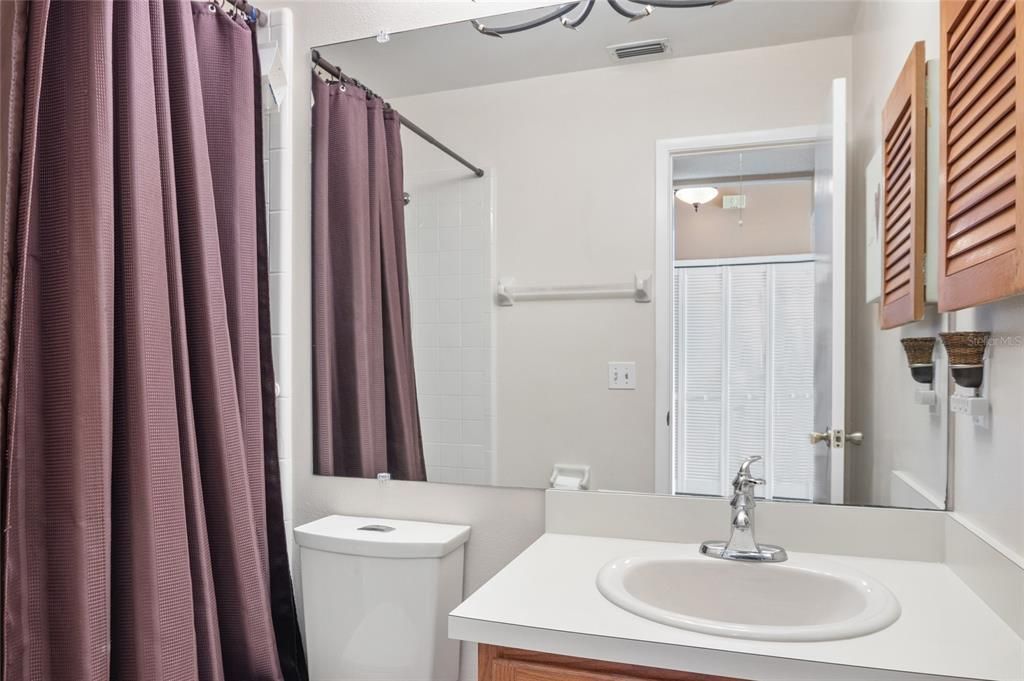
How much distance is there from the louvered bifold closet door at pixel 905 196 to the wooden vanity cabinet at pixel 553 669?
0.71 meters

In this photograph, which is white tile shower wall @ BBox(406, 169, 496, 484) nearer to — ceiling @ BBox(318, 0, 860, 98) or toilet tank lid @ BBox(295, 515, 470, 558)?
toilet tank lid @ BBox(295, 515, 470, 558)

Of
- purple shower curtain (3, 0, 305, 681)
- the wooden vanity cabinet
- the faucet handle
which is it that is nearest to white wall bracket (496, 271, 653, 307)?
the faucet handle

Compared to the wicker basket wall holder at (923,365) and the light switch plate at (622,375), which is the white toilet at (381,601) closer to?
Result: the light switch plate at (622,375)

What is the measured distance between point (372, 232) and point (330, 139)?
26 cm

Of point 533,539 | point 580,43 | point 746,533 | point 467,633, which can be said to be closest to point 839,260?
point 746,533

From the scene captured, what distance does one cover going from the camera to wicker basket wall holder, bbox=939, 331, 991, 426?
1107mm

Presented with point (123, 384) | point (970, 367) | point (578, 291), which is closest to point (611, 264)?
point (578, 291)

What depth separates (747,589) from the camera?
129 centimetres

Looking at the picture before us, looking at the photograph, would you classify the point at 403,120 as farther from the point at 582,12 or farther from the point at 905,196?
the point at 905,196

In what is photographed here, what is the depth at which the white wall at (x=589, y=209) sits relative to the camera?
147cm

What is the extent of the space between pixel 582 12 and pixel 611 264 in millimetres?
553

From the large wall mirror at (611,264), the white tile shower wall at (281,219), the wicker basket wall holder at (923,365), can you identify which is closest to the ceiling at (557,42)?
the large wall mirror at (611,264)

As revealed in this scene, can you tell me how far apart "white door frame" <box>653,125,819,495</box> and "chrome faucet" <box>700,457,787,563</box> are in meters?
0.17

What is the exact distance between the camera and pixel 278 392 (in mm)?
1777
